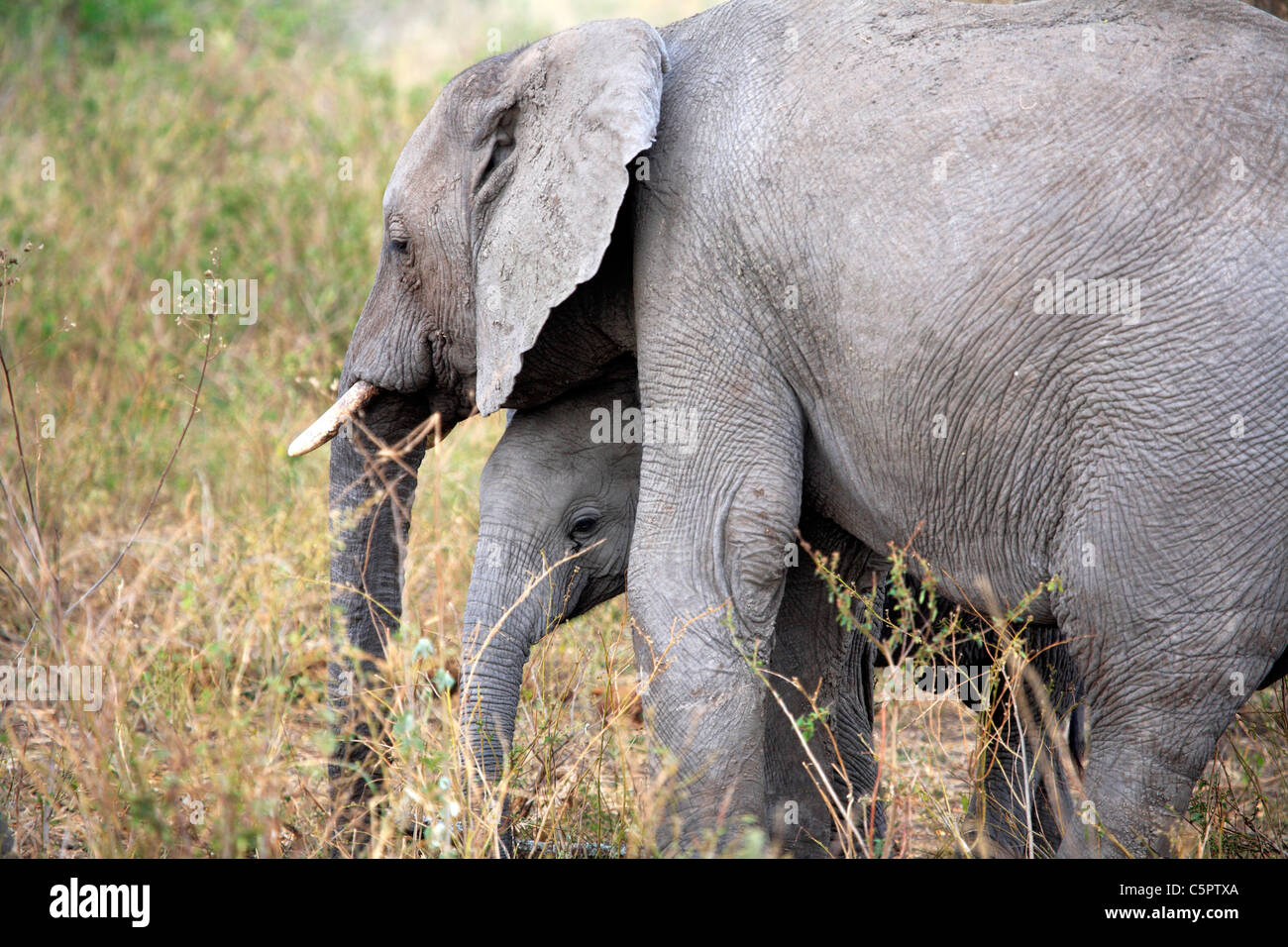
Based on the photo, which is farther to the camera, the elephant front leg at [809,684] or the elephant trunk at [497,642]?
the elephant front leg at [809,684]

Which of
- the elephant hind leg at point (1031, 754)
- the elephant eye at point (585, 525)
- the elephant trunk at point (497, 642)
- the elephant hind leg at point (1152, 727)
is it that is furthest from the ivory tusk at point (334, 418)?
the elephant hind leg at point (1152, 727)

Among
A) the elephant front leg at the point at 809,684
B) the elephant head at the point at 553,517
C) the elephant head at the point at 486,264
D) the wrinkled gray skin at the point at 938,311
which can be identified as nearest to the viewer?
the wrinkled gray skin at the point at 938,311

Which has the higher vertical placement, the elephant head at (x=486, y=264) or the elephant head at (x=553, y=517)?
the elephant head at (x=486, y=264)

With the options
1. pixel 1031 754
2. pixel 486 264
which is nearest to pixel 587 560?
pixel 486 264

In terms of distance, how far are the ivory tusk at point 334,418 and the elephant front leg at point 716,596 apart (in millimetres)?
1246

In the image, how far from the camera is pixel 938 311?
11.2ft

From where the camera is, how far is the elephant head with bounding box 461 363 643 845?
14.0 feet

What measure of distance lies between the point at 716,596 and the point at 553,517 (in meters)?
0.89

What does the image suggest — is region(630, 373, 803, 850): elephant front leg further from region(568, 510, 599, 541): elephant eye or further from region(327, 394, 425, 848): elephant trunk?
region(327, 394, 425, 848): elephant trunk

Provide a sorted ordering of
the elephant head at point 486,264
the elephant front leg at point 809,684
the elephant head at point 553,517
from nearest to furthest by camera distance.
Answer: the elephant head at point 486,264
the elephant head at point 553,517
the elephant front leg at point 809,684

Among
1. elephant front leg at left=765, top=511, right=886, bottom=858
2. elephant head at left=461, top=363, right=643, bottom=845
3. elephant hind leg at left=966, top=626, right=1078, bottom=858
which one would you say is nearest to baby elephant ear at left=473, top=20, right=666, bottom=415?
elephant head at left=461, top=363, right=643, bottom=845

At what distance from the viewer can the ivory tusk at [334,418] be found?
440cm

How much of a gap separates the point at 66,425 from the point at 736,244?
175 inches

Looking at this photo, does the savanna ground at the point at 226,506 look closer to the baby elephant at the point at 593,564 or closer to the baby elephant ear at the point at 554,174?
the baby elephant at the point at 593,564
